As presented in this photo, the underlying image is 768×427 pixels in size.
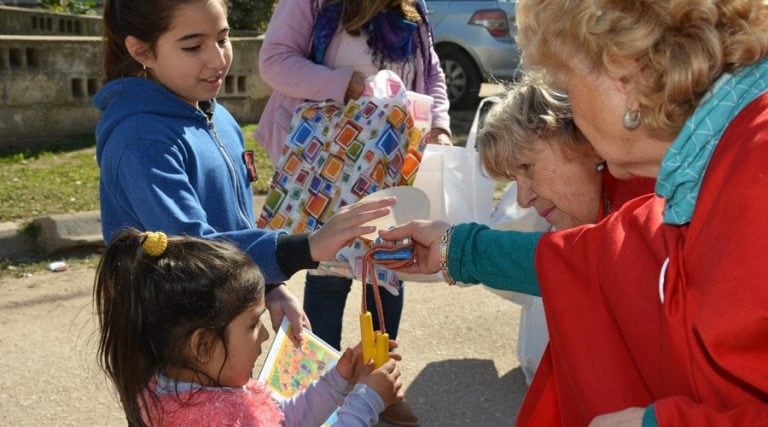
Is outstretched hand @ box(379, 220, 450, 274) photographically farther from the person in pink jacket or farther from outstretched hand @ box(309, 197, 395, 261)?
the person in pink jacket

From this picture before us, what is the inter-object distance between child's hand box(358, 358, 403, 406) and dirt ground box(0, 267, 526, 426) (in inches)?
56.8

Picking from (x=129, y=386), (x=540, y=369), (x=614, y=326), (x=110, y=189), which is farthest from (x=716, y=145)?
(x=110, y=189)

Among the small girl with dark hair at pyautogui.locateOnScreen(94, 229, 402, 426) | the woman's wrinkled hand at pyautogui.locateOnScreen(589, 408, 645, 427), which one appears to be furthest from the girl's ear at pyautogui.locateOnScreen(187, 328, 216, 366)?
the woman's wrinkled hand at pyautogui.locateOnScreen(589, 408, 645, 427)

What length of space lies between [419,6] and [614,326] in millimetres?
2125

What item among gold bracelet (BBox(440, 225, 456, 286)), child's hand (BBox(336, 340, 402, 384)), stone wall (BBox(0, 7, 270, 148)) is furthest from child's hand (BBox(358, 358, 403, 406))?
stone wall (BBox(0, 7, 270, 148))

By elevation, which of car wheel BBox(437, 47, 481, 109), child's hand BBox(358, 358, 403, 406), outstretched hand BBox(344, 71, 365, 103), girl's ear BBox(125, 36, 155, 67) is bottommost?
car wheel BBox(437, 47, 481, 109)

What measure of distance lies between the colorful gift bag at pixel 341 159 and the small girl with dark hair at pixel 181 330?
3.46 feet

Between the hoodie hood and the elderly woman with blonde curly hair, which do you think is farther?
the hoodie hood

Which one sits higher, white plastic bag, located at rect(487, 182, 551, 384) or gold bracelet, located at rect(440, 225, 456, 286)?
gold bracelet, located at rect(440, 225, 456, 286)

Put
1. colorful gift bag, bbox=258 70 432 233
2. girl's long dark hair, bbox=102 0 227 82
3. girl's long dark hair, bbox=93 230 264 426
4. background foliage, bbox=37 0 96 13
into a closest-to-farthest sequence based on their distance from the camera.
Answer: girl's long dark hair, bbox=93 230 264 426, girl's long dark hair, bbox=102 0 227 82, colorful gift bag, bbox=258 70 432 233, background foliage, bbox=37 0 96 13

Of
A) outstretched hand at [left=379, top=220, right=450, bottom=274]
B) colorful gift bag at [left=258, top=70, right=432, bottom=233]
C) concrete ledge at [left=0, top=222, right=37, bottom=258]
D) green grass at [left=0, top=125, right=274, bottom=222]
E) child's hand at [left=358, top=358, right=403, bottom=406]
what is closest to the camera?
child's hand at [left=358, top=358, right=403, bottom=406]

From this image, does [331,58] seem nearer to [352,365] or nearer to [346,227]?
[346,227]

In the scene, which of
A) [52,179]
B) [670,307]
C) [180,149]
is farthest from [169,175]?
[52,179]

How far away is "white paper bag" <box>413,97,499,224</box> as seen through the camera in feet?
11.7
